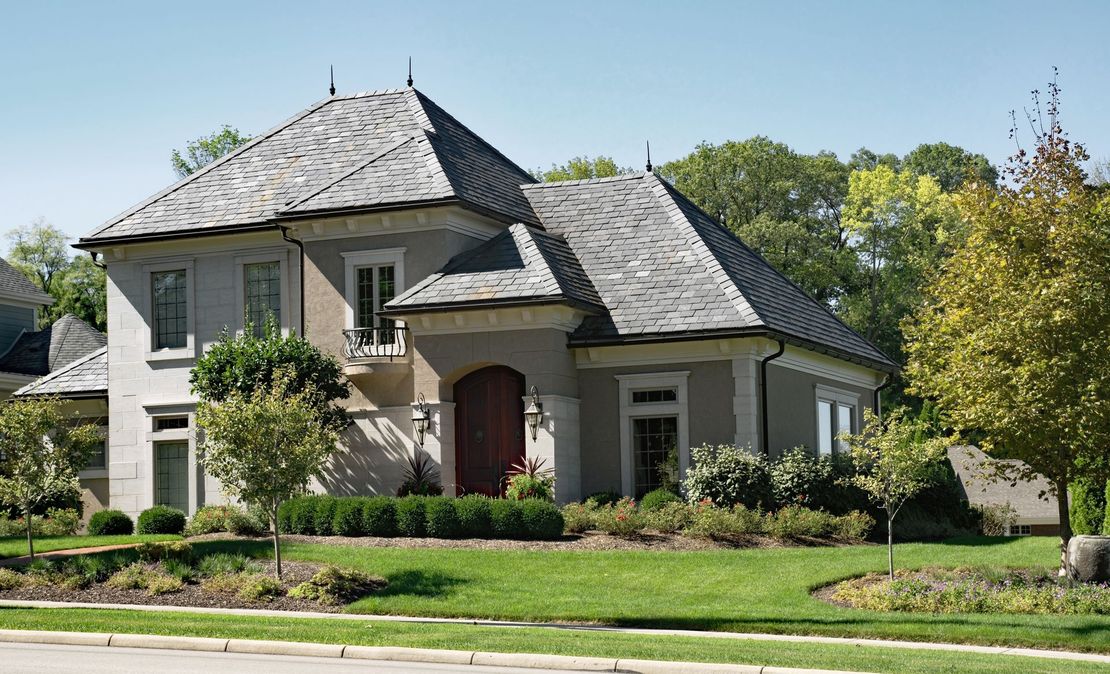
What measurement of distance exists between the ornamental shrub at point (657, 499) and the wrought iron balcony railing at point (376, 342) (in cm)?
593

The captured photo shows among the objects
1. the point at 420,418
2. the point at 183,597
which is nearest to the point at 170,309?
the point at 420,418

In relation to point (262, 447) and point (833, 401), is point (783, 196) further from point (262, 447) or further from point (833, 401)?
point (262, 447)

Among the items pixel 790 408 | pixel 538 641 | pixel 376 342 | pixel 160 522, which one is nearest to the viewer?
pixel 538 641

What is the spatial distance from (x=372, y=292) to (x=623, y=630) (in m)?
13.9

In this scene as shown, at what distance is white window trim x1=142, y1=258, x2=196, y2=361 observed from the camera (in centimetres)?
3081

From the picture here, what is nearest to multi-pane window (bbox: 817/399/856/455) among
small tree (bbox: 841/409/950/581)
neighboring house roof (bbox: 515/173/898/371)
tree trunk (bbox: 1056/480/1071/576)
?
neighboring house roof (bbox: 515/173/898/371)

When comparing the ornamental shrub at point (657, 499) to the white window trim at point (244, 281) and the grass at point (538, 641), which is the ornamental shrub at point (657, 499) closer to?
the white window trim at point (244, 281)

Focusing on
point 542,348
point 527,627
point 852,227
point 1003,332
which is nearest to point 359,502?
point 542,348

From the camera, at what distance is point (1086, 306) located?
63.3 feet

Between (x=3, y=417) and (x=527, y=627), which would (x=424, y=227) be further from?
(x=527, y=627)

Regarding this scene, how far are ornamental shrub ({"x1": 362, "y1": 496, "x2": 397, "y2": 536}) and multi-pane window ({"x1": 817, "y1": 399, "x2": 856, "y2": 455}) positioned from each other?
11.4m

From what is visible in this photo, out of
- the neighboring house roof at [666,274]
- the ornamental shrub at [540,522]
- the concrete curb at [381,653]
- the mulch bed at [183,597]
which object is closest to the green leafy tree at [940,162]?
the neighboring house roof at [666,274]

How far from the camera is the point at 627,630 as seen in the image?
1662 centimetres

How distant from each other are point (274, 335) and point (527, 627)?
1327 centimetres
